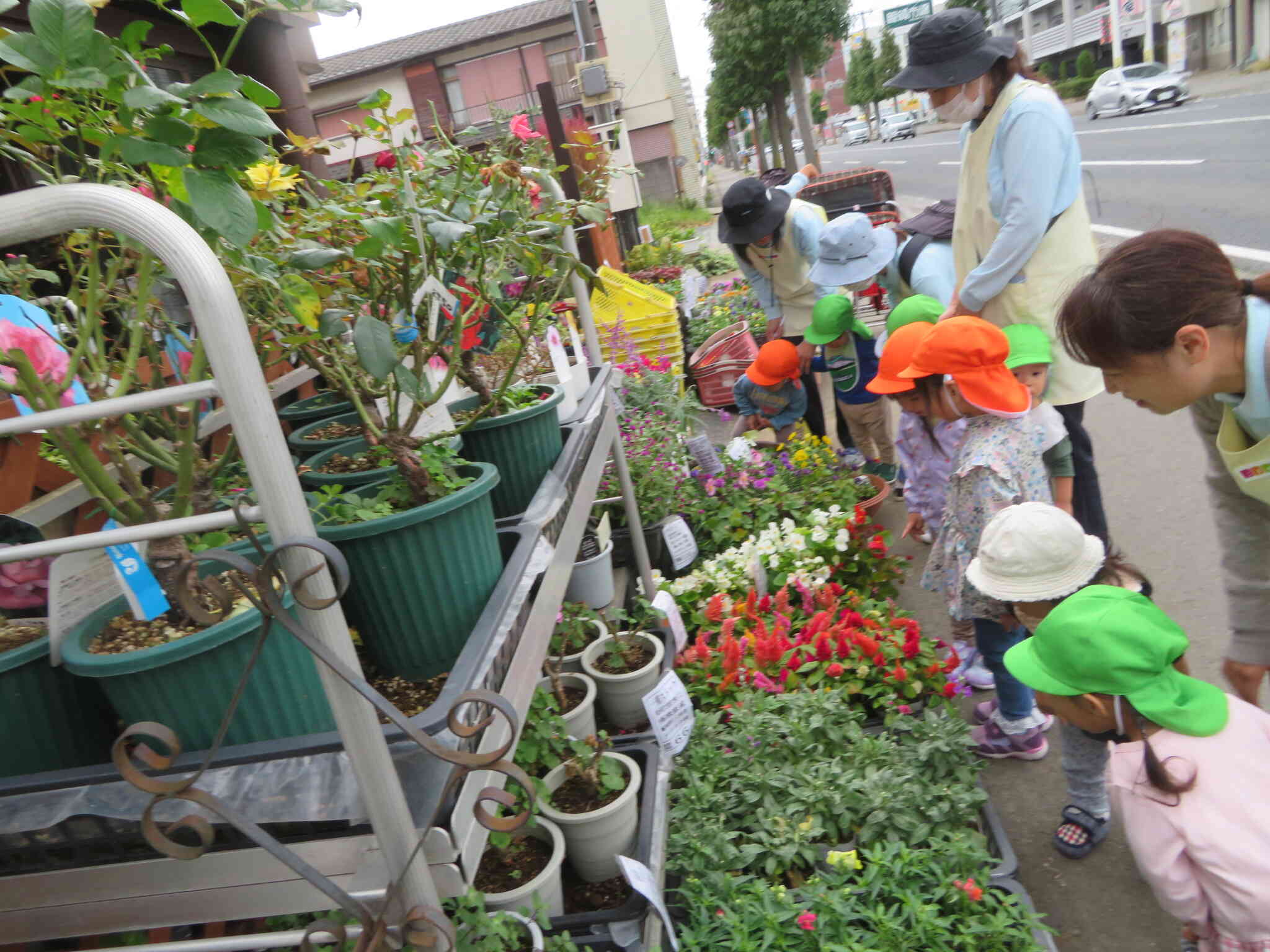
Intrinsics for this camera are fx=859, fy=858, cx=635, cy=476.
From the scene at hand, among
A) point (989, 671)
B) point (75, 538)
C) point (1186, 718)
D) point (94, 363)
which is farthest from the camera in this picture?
point (989, 671)

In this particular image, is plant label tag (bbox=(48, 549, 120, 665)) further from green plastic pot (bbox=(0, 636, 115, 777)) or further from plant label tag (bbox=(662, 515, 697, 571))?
plant label tag (bbox=(662, 515, 697, 571))

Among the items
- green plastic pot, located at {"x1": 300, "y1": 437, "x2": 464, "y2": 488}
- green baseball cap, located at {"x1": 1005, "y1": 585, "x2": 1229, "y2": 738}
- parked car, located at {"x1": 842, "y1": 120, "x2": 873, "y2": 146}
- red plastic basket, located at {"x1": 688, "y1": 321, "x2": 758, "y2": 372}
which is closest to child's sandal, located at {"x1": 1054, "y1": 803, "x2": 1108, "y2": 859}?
green baseball cap, located at {"x1": 1005, "y1": 585, "x2": 1229, "y2": 738}

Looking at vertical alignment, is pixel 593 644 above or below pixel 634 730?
above

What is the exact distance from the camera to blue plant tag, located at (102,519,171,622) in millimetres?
1044

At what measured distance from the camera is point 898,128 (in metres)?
41.3

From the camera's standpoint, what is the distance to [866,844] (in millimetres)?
1907

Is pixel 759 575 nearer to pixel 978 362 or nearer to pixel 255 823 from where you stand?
pixel 978 362

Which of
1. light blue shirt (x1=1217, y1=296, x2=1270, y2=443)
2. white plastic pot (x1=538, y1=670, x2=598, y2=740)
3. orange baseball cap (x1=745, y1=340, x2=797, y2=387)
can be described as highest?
light blue shirt (x1=1217, y1=296, x2=1270, y2=443)

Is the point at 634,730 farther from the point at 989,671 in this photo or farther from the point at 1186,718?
the point at 1186,718

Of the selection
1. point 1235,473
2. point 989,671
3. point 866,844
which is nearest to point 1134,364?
point 1235,473

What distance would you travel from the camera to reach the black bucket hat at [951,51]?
2660 mm

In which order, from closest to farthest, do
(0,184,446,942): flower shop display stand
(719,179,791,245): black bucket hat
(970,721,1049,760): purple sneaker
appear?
(0,184,446,942): flower shop display stand
(970,721,1049,760): purple sneaker
(719,179,791,245): black bucket hat

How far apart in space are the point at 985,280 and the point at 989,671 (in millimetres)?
1225

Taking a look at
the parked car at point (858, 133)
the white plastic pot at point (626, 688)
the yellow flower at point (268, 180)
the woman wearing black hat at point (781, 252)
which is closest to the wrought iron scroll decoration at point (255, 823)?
the yellow flower at point (268, 180)
